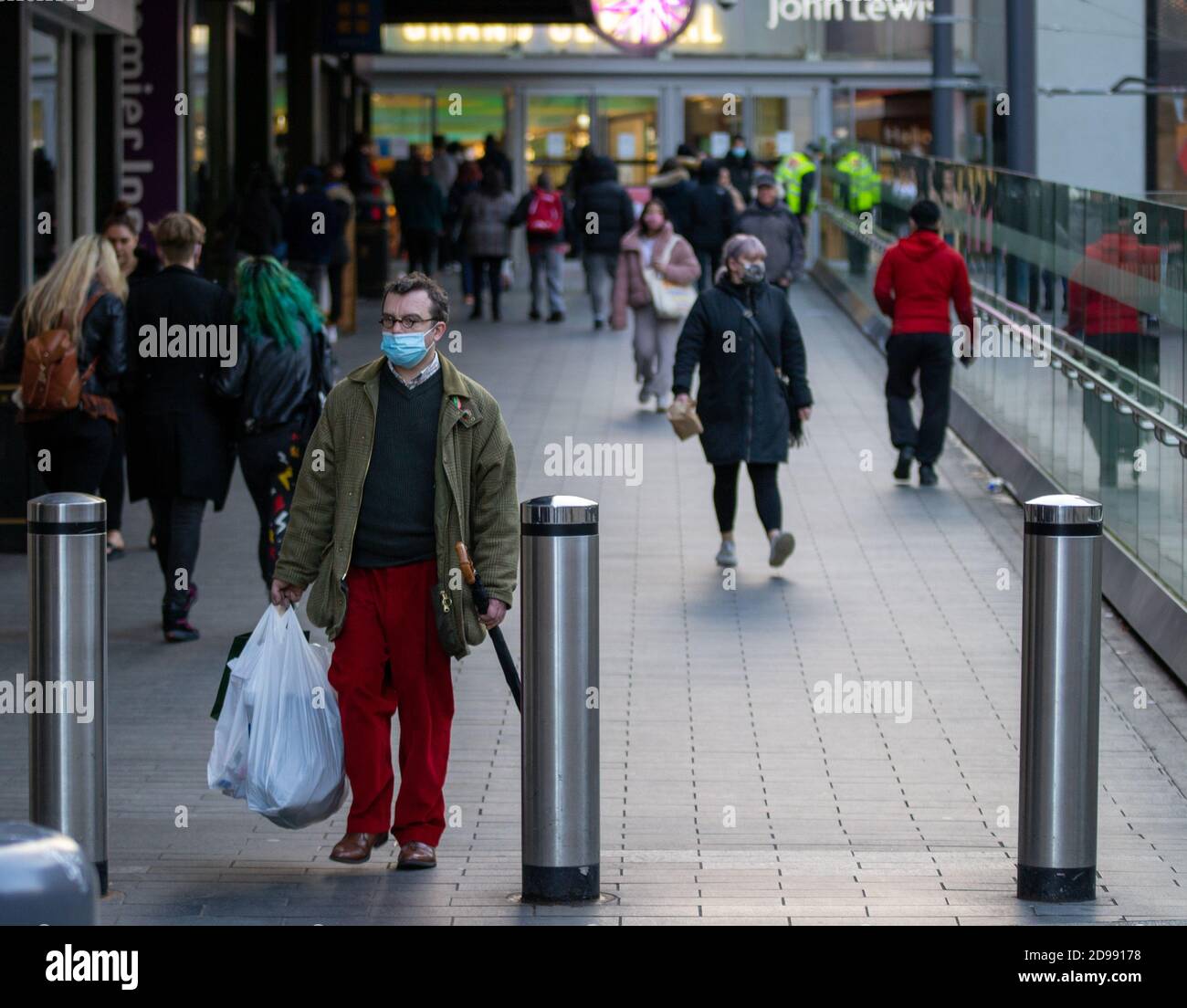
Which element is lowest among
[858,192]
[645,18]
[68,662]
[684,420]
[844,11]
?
[68,662]

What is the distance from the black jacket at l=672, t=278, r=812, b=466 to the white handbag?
16.0 ft

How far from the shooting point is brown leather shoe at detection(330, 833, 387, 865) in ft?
18.8

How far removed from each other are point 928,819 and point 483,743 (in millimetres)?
1689

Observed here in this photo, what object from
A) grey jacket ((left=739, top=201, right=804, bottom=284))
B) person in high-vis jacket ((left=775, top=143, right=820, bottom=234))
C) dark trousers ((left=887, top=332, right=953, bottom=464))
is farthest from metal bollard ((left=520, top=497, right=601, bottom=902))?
person in high-vis jacket ((left=775, top=143, right=820, bottom=234))

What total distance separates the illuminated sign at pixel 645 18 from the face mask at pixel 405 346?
16022 millimetres

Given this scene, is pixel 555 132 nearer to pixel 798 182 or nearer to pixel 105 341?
pixel 798 182

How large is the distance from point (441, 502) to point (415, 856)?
3.22ft

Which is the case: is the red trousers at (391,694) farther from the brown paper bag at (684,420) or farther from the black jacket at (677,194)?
the black jacket at (677,194)

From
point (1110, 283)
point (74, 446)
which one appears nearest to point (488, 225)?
point (1110, 283)

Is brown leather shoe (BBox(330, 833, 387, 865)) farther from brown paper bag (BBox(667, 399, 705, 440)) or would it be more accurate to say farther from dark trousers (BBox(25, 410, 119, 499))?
brown paper bag (BBox(667, 399, 705, 440))

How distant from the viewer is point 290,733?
5.60 metres
